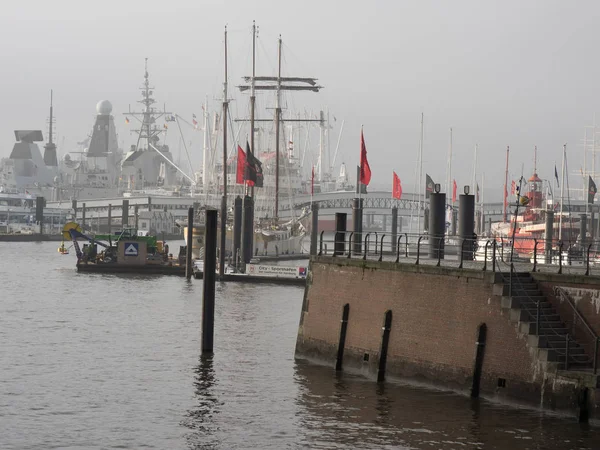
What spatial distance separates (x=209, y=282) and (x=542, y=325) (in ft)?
48.9

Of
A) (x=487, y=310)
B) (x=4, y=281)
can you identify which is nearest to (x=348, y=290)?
(x=487, y=310)

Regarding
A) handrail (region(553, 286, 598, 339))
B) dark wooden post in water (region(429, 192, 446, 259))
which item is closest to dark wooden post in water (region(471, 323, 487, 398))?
handrail (region(553, 286, 598, 339))

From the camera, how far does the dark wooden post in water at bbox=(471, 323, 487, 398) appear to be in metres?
30.8

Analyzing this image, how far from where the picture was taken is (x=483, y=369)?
31.0 metres

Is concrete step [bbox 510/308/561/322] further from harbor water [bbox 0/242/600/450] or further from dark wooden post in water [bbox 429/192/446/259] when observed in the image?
dark wooden post in water [bbox 429/192/446/259]

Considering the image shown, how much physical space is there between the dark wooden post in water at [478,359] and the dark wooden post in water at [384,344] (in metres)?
4.10

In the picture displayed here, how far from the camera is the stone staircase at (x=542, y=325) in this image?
29.1 metres

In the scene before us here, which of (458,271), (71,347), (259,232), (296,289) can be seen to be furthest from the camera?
(259,232)

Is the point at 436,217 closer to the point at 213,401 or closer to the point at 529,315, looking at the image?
the point at 529,315

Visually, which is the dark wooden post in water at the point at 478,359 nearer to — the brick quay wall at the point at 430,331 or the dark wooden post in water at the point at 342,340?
the brick quay wall at the point at 430,331

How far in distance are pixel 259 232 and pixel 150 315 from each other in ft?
205

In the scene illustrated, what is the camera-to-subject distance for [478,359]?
31000 millimetres

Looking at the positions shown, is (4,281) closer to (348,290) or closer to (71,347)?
(71,347)

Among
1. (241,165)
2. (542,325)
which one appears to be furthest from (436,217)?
(241,165)
